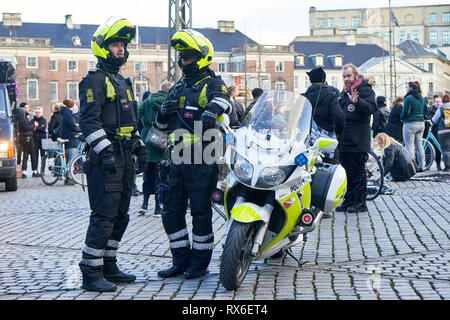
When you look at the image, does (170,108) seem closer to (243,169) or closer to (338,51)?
Answer: (243,169)

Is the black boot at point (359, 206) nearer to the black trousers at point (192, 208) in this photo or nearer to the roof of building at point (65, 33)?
the black trousers at point (192, 208)

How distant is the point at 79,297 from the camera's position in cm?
584

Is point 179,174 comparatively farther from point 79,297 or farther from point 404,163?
point 404,163

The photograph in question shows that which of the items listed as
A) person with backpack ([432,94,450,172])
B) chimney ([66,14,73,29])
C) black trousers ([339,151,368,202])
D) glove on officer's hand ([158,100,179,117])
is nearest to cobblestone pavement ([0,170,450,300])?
black trousers ([339,151,368,202])

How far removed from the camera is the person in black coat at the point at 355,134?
34.7ft

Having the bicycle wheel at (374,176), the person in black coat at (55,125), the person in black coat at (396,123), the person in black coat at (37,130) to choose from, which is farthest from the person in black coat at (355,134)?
the person in black coat at (37,130)

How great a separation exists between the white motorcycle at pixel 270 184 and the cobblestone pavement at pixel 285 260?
33 centimetres

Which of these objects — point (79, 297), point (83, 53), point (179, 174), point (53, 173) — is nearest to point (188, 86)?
point (179, 174)

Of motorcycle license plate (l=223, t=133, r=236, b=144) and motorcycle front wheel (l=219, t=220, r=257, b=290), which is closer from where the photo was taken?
motorcycle front wheel (l=219, t=220, r=257, b=290)

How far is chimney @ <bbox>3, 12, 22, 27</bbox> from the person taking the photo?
9025 centimetres

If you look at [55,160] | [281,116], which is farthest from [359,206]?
[55,160]

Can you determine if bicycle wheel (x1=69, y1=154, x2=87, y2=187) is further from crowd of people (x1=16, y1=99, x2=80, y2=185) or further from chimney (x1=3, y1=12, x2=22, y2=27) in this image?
chimney (x1=3, y1=12, x2=22, y2=27)

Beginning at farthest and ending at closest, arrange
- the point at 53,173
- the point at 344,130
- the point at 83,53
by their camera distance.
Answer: the point at 83,53
the point at 53,173
the point at 344,130

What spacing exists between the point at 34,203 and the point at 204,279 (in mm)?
7556
